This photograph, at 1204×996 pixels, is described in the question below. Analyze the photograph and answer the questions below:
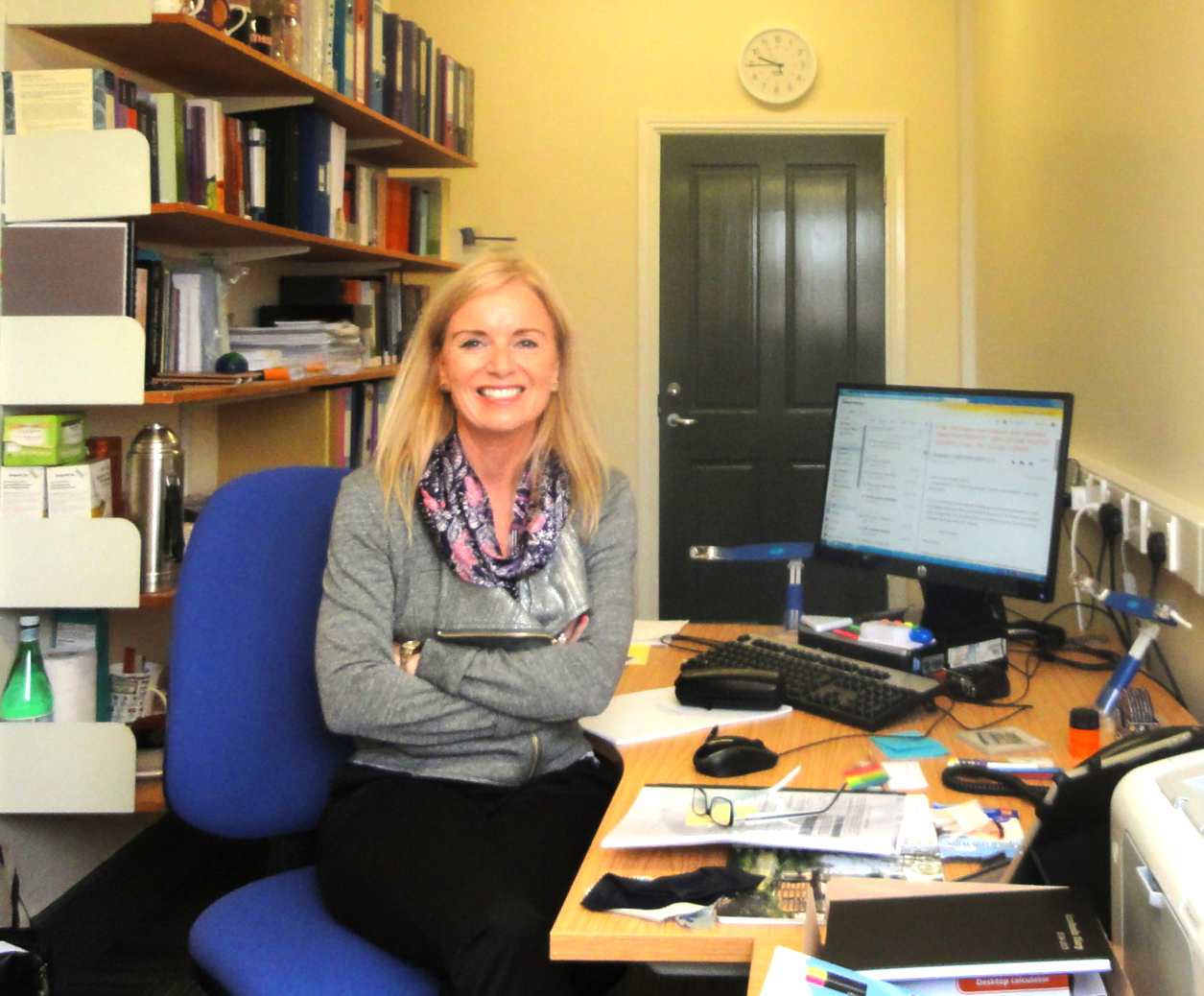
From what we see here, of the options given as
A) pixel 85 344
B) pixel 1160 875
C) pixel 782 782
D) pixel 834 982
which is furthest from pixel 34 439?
pixel 1160 875

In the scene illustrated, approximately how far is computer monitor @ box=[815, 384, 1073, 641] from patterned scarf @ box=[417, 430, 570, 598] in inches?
22.1

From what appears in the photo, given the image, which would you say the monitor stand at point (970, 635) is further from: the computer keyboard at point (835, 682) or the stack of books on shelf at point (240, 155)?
the stack of books on shelf at point (240, 155)

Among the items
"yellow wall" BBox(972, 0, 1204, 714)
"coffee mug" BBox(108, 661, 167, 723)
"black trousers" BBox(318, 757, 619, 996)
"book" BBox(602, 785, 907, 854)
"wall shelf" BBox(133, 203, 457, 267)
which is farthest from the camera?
"coffee mug" BBox(108, 661, 167, 723)

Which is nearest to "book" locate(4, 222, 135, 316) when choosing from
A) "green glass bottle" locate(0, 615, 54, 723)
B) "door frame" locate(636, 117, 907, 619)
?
"green glass bottle" locate(0, 615, 54, 723)

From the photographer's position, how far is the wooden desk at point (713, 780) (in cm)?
107

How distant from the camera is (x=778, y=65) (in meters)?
4.41

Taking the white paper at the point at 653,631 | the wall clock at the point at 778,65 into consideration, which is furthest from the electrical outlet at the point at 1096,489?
the wall clock at the point at 778,65

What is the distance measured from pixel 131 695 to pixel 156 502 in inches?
Result: 15.8

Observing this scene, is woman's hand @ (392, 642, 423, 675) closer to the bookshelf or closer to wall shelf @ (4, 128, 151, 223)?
the bookshelf

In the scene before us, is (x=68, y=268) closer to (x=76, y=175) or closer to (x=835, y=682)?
(x=76, y=175)

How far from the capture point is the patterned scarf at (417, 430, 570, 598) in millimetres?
1656

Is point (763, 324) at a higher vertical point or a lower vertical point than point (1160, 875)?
higher

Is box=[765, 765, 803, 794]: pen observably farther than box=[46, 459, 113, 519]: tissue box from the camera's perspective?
No

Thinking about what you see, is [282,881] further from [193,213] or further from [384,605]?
[193,213]
